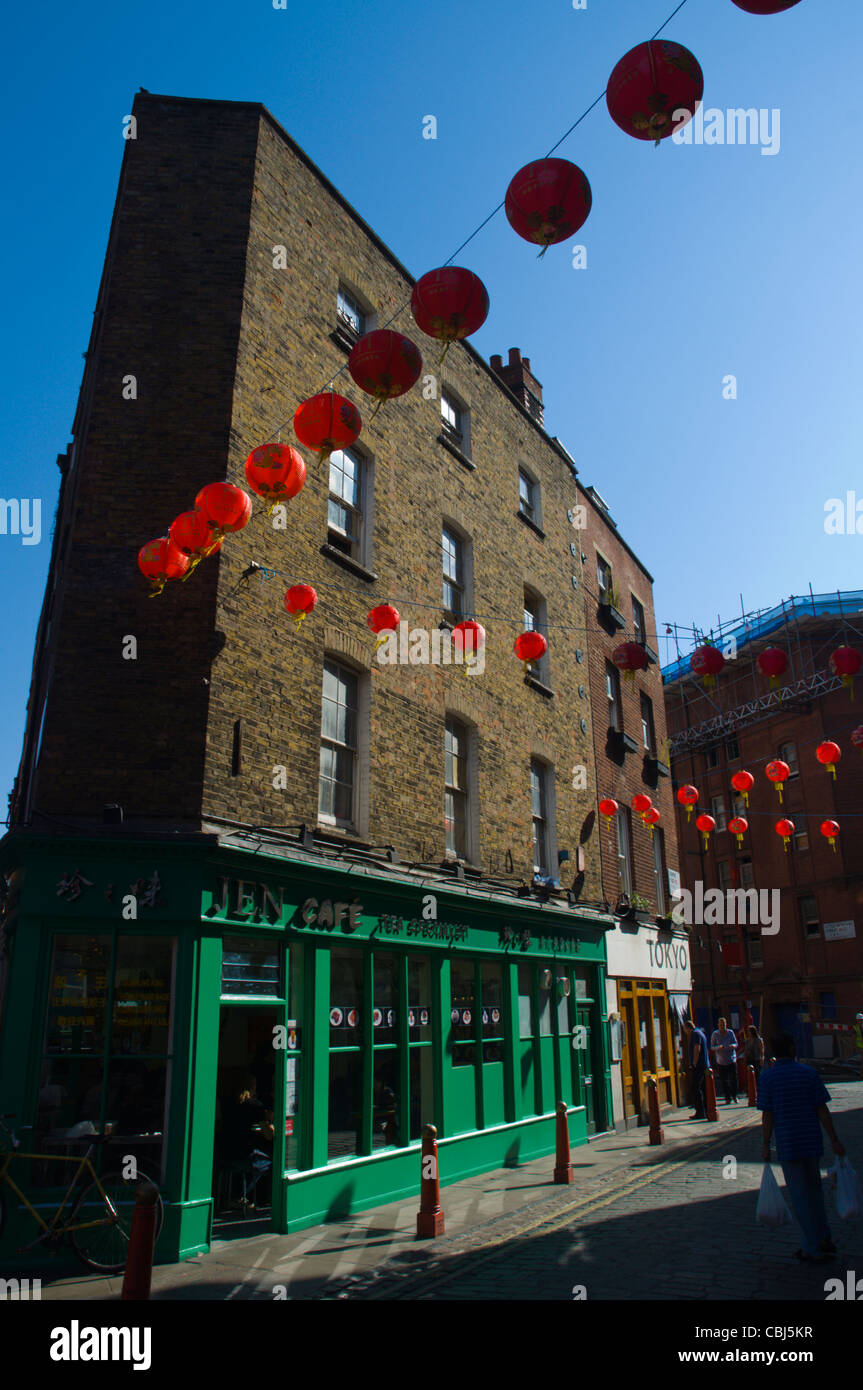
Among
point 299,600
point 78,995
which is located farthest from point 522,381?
point 78,995

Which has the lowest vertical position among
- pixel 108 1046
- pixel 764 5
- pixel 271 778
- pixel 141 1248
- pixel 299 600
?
pixel 141 1248

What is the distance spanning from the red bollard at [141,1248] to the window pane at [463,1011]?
7.26 metres

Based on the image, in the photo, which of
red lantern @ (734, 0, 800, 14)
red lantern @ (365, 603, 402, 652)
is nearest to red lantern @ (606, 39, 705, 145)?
red lantern @ (734, 0, 800, 14)

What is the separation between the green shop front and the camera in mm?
7938

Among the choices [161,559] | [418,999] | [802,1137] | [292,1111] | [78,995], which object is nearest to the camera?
[802,1137]

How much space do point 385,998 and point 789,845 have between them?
1226 inches

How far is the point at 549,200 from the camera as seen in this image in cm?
652

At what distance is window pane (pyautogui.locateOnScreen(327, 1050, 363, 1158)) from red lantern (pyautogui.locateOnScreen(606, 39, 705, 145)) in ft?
30.7

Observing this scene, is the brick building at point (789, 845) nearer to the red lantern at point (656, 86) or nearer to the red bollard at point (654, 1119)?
the red bollard at point (654, 1119)

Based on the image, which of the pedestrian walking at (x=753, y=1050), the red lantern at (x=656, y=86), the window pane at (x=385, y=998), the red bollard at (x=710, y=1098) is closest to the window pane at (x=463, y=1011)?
the window pane at (x=385, y=998)

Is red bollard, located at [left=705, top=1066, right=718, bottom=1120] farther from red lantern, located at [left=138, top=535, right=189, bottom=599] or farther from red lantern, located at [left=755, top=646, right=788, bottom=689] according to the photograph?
red lantern, located at [left=138, top=535, right=189, bottom=599]

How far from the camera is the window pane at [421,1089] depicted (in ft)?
37.2

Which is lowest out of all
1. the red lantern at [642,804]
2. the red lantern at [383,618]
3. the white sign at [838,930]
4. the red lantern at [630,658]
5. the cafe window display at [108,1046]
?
the cafe window display at [108,1046]

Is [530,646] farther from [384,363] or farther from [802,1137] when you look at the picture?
[802,1137]
